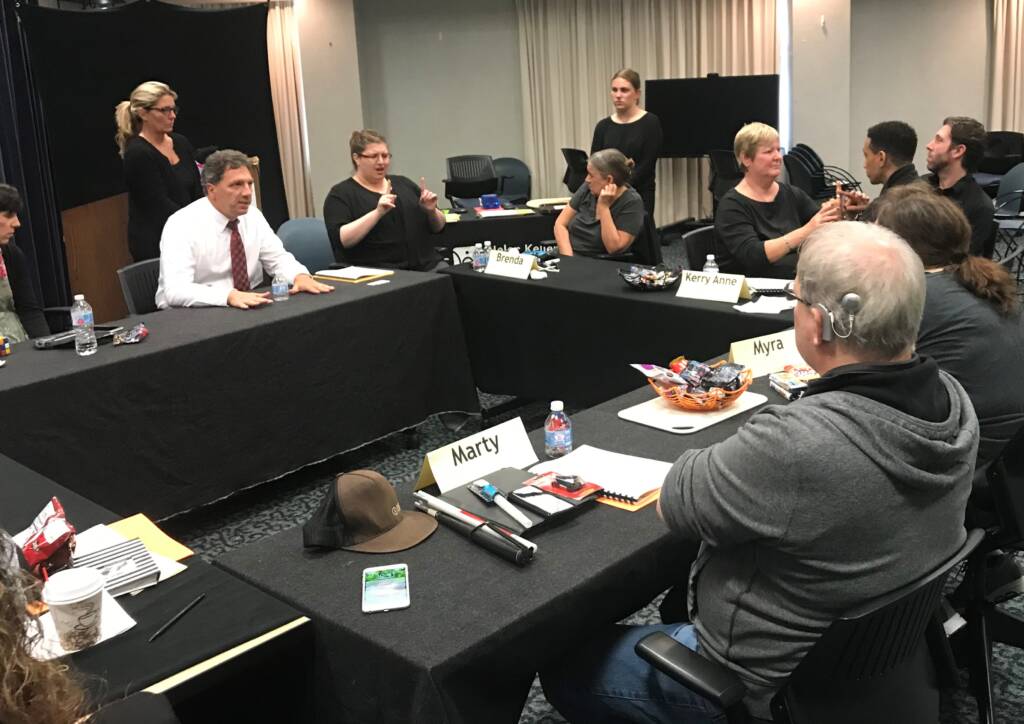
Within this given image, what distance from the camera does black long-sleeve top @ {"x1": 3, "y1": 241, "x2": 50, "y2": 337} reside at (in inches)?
147

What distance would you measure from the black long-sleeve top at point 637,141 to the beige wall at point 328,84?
227cm

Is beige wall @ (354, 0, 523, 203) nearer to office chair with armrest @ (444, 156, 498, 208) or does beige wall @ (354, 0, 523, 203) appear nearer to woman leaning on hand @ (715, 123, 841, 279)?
office chair with armrest @ (444, 156, 498, 208)

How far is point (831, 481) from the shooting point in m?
1.28

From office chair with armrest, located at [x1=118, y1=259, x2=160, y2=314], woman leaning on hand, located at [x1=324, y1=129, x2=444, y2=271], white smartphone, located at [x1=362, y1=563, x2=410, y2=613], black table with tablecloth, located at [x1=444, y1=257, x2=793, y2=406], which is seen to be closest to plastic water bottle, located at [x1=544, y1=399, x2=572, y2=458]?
white smartphone, located at [x1=362, y1=563, x2=410, y2=613]

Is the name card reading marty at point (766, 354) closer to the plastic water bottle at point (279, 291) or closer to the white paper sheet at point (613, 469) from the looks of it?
the white paper sheet at point (613, 469)

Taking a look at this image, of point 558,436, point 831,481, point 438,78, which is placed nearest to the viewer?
point 831,481

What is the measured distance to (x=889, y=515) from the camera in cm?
131

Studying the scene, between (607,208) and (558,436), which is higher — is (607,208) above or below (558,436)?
above

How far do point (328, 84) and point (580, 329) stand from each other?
14.8ft

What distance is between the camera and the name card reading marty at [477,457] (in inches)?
75.2

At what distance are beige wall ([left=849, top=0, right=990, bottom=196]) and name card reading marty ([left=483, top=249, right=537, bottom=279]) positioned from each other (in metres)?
5.04

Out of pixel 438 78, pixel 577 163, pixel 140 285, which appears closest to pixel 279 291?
pixel 140 285

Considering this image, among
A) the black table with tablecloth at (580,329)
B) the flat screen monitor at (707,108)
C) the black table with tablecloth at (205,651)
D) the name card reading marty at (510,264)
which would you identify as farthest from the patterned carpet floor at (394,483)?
the flat screen monitor at (707,108)

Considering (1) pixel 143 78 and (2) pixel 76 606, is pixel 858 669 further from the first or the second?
(1) pixel 143 78
